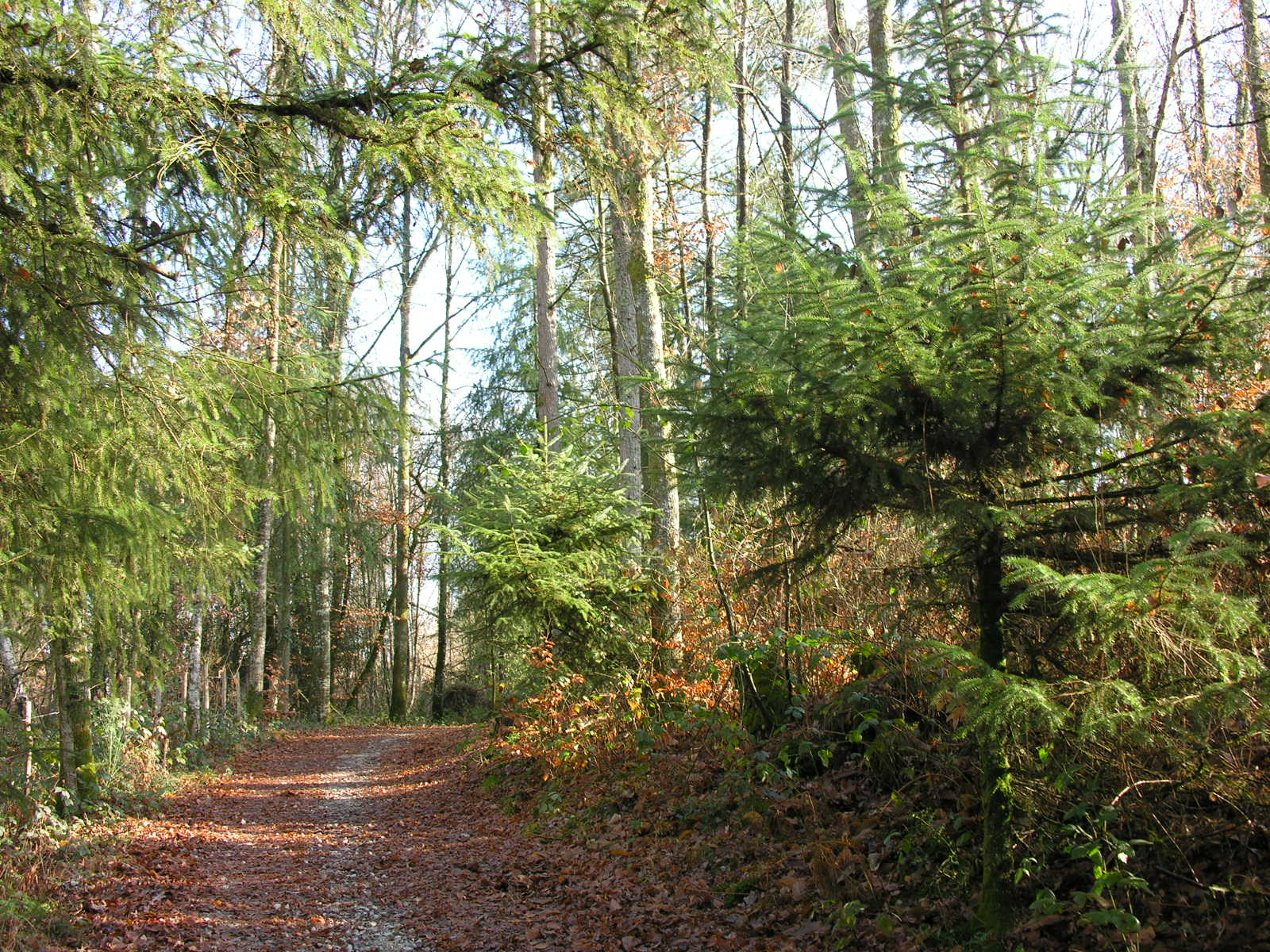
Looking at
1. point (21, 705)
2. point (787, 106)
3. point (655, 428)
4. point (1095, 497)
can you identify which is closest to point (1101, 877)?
point (1095, 497)

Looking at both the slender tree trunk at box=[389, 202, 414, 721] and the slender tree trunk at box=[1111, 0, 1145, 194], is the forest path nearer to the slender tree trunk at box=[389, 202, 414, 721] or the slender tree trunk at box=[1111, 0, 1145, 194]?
the slender tree trunk at box=[1111, 0, 1145, 194]

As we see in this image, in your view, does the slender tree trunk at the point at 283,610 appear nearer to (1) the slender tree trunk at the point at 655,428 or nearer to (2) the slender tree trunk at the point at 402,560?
(2) the slender tree trunk at the point at 402,560

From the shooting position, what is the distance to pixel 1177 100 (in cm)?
1533

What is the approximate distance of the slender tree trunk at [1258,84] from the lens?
856 cm

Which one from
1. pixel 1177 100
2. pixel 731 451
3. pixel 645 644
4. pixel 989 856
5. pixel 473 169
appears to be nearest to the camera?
pixel 989 856

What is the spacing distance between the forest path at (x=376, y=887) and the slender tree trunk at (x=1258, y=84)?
29.3 ft

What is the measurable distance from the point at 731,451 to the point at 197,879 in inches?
227

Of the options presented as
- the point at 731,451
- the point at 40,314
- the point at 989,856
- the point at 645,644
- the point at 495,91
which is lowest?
the point at 989,856

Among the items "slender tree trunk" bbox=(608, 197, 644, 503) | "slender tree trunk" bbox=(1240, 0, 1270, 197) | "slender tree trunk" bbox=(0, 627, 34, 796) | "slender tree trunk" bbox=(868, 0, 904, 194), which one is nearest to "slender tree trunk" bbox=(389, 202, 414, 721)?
"slender tree trunk" bbox=(608, 197, 644, 503)

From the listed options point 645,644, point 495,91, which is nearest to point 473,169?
point 495,91

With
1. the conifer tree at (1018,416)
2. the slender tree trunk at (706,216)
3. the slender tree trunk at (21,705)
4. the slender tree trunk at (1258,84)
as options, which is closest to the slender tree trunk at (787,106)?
the slender tree trunk at (706,216)

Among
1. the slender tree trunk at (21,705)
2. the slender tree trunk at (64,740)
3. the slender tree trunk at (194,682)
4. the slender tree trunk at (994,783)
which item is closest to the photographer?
the slender tree trunk at (994,783)

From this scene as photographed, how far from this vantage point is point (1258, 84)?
8211 mm

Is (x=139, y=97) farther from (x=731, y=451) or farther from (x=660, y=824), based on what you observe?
(x=660, y=824)
